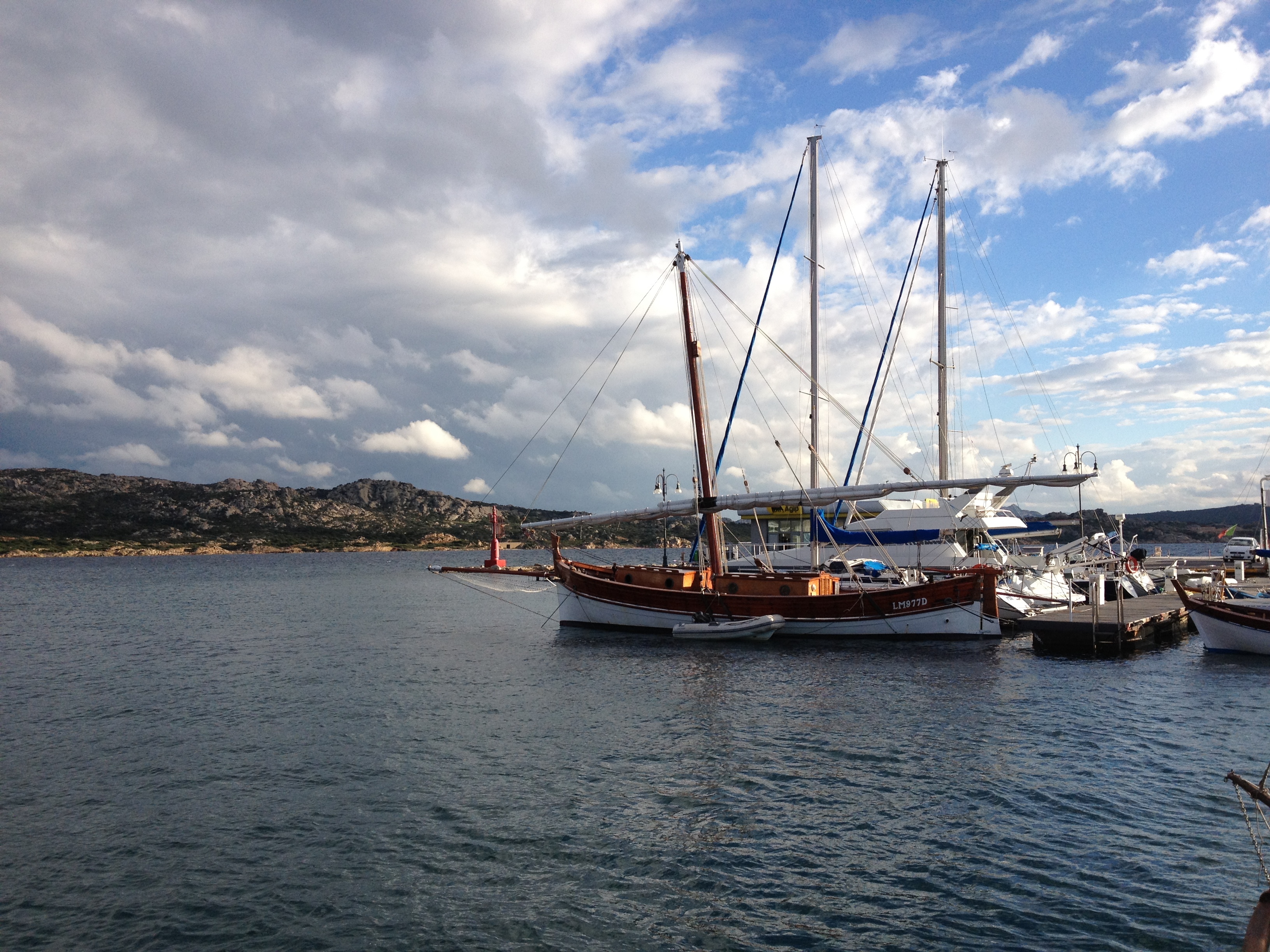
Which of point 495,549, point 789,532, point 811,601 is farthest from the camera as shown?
point 789,532

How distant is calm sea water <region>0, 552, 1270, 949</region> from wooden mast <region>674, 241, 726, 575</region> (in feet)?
38.8

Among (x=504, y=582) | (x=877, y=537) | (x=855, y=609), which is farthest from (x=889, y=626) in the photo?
(x=504, y=582)

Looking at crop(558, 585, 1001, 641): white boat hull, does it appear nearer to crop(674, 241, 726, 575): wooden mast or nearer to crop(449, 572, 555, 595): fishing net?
crop(674, 241, 726, 575): wooden mast

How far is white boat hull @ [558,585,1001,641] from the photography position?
123 feet

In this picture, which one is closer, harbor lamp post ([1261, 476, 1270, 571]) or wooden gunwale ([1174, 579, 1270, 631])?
wooden gunwale ([1174, 579, 1270, 631])

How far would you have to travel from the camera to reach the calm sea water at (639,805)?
436 inches

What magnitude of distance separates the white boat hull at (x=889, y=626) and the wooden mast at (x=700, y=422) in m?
4.51

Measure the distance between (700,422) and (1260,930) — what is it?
121ft

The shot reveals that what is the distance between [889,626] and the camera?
37.9 metres

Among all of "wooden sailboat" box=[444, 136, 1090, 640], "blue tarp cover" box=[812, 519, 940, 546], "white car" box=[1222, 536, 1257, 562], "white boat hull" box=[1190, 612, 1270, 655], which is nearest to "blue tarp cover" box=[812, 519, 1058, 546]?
"blue tarp cover" box=[812, 519, 940, 546]

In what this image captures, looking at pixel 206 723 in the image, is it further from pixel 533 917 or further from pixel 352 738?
pixel 533 917

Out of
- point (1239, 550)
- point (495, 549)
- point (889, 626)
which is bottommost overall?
point (889, 626)

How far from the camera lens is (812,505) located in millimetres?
43875

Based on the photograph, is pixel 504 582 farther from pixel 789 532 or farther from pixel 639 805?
pixel 639 805
